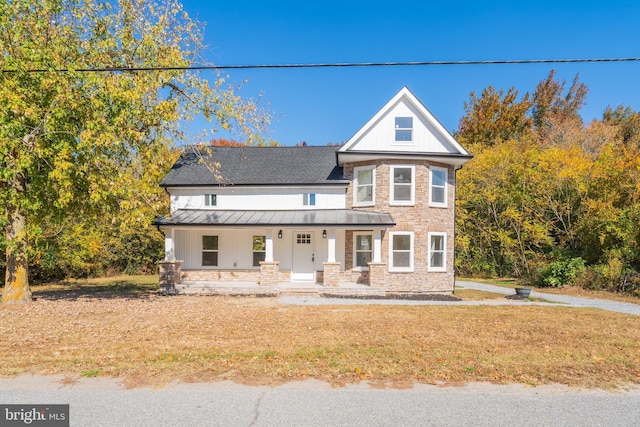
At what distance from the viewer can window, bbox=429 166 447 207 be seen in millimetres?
16406

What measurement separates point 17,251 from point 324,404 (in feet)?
37.6

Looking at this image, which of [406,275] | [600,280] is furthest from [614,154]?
[406,275]

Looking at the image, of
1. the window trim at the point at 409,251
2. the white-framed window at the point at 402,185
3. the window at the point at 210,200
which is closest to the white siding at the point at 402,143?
the white-framed window at the point at 402,185

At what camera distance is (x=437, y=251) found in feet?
54.0

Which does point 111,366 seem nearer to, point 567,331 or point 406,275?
point 567,331

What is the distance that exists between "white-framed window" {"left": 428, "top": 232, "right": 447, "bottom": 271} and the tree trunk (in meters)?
14.8

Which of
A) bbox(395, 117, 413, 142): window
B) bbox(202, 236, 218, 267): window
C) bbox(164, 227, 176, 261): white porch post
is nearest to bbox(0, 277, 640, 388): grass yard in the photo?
bbox(164, 227, 176, 261): white porch post

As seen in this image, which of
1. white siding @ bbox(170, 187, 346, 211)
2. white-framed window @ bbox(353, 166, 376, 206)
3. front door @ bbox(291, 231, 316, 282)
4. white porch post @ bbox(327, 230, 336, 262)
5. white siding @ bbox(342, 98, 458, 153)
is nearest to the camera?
white porch post @ bbox(327, 230, 336, 262)

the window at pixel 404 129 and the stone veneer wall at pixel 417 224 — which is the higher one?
the window at pixel 404 129

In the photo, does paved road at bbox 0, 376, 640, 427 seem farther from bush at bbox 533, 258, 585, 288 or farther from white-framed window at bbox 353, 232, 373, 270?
bush at bbox 533, 258, 585, 288

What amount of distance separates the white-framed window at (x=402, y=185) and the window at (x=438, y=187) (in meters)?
0.87

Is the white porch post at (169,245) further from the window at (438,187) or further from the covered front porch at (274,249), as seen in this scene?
the window at (438,187)

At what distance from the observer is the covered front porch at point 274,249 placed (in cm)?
1534

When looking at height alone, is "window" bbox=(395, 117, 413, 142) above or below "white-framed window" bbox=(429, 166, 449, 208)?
above
